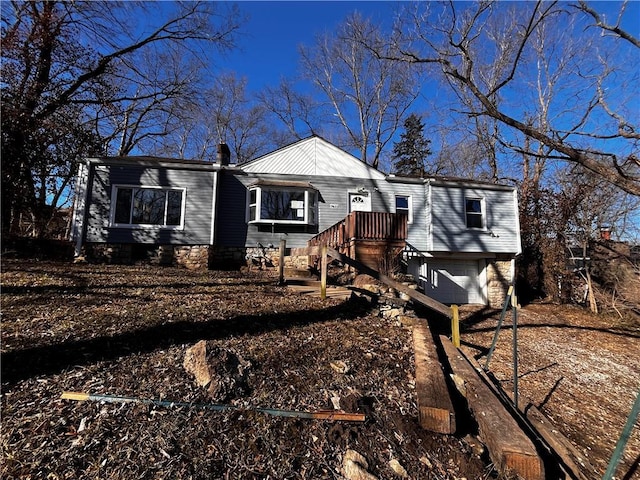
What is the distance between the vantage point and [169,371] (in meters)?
2.93

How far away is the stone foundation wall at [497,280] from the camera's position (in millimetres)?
13797

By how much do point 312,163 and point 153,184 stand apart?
6.19 m

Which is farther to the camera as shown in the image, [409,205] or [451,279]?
[451,279]

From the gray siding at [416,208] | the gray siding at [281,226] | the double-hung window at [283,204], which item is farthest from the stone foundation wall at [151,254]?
the gray siding at [416,208]

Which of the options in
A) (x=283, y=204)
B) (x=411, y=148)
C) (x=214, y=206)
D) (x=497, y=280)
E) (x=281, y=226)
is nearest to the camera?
(x=214, y=206)

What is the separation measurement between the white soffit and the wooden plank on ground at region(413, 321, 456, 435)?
10.3 metres

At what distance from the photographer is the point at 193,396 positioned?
258cm

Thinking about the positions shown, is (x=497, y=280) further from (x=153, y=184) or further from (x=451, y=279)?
(x=153, y=184)

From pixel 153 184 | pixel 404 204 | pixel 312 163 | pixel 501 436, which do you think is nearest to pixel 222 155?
pixel 153 184

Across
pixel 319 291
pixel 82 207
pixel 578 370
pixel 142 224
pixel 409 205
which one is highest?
pixel 409 205

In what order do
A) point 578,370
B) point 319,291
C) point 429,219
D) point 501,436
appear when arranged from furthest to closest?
point 429,219, point 319,291, point 578,370, point 501,436

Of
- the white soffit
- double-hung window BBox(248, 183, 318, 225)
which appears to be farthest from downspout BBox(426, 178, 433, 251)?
double-hung window BBox(248, 183, 318, 225)

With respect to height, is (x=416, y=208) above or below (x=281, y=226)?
above

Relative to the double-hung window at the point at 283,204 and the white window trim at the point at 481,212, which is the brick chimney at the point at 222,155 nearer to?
the double-hung window at the point at 283,204
